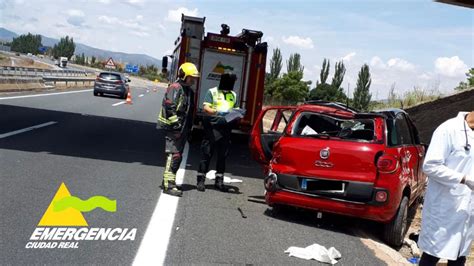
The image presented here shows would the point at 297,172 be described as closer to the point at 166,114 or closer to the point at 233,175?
the point at 166,114

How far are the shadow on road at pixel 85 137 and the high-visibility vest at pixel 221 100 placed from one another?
8.42ft

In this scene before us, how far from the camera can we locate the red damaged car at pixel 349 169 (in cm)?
651

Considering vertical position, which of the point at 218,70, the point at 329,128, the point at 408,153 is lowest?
the point at 408,153

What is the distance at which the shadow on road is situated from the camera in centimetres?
1070

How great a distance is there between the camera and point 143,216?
6.39 metres

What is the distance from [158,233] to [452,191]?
3.07 metres

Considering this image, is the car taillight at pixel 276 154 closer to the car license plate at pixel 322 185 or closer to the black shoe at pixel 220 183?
the car license plate at pixel 322 185

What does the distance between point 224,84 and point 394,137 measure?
2804 mm

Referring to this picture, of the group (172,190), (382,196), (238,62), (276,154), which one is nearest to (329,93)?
(238,62)

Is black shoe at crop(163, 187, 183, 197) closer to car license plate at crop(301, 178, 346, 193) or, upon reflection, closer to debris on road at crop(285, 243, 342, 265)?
car license plate at crop(301, 178, 346, 193)

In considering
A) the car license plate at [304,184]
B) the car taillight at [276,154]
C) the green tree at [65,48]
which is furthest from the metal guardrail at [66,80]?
the green tree at [65,48]

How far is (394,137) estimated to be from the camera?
707 centimetres

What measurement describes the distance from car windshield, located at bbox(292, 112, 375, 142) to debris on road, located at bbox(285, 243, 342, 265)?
174 centimetres

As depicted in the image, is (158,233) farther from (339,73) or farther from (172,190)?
(339,73)
